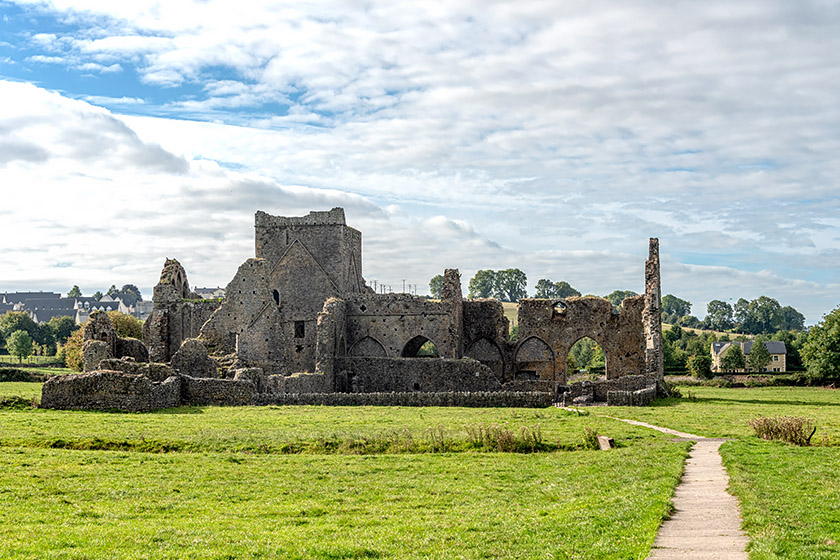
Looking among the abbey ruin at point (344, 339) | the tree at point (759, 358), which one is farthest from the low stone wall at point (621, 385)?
the tree at point (759, 358)

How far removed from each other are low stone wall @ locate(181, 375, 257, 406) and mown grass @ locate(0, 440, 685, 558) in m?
14.5

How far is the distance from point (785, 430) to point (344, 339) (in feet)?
112

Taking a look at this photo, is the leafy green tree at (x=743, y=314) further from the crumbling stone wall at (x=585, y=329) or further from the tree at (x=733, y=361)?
Answer: the crumbling stone wall at (x=585, y=329)

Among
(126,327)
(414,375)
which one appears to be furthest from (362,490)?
(126,327)

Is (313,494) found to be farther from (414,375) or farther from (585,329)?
(585,329)

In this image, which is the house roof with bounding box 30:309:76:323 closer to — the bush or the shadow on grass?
the shadow on grass

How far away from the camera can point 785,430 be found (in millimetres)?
23891

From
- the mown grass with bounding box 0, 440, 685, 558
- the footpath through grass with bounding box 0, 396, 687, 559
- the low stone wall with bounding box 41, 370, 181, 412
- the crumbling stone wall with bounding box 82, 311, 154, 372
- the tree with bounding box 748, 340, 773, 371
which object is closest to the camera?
the mown grass with bounding box 0, 440, 685, 558

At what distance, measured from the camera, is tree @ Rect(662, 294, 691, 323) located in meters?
195

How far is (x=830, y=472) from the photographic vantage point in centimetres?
1755

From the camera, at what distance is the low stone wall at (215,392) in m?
35.7

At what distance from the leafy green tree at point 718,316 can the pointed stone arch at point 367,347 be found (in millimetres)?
141238

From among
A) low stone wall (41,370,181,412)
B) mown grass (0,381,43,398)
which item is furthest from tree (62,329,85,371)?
low stone wall (41,370,181,412)

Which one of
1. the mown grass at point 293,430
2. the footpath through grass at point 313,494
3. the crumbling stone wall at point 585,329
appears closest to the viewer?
the footpath through grass at point 313,494
